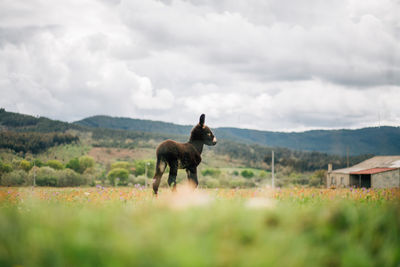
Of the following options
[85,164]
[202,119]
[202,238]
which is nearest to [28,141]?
[85,164]

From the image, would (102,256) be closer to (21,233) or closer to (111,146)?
(21,233)

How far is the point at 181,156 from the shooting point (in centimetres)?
1031

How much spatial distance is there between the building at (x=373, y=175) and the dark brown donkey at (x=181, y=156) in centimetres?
5277

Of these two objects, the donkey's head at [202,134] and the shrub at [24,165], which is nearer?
the donkey's head at [202,134]

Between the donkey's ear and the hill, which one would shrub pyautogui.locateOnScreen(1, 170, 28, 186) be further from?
the hill

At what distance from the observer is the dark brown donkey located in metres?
10.2

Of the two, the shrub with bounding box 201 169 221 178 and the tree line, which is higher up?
the tree line

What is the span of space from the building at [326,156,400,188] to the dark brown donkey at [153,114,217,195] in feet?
173

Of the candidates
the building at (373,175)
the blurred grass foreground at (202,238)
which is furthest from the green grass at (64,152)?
the blurred grass foreground at (202,238)

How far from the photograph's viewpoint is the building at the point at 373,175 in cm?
6550

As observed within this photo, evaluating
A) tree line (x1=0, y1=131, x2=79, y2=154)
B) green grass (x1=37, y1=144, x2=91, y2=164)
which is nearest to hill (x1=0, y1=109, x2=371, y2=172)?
tree line (x1=0, y1=131, x2=79, y2=154)

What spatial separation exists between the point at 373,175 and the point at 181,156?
68.8 meters

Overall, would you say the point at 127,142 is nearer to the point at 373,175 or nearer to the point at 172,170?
the point at 373,175

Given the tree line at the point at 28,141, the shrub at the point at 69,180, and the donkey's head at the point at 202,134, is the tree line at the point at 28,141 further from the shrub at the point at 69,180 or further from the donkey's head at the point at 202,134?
the donkey's head at the point at 202,134
